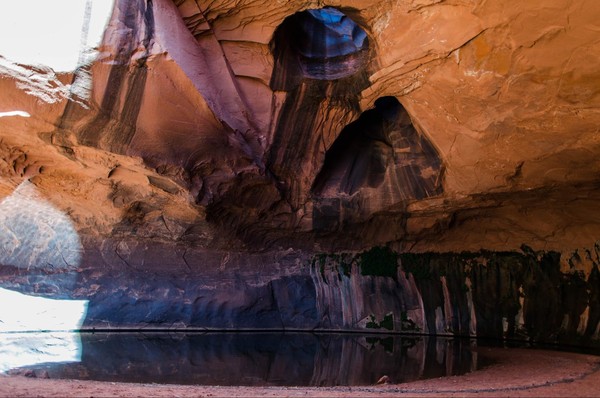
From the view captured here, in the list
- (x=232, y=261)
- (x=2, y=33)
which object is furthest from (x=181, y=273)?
(x=2, y=33)

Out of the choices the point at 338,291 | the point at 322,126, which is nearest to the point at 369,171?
the point at 322,126

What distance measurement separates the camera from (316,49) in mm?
9664

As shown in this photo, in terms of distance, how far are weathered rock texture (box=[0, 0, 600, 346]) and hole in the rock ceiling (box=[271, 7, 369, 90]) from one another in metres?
0.04

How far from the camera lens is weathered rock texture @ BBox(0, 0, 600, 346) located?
7.30 m

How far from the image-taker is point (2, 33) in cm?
699

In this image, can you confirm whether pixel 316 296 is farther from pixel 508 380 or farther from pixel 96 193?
pixel 508 380

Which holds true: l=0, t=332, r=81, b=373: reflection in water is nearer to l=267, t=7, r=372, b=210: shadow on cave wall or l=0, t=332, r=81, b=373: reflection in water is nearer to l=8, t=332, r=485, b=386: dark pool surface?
l=8, t=332, r=485, b=386: dark pool surface

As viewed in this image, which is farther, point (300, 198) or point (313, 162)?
point (300, 198)

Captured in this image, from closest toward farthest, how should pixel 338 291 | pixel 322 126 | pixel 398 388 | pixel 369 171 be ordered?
pixel 398 388
pixel 322 126
pixel 369 171
pixel 338 291

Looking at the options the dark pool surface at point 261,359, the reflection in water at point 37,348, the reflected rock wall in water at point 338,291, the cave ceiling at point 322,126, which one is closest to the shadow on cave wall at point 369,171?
the cave ceiling at point 322,126

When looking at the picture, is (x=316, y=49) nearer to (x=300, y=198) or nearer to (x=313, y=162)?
(x=313, y=162)

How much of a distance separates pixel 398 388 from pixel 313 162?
239 inches

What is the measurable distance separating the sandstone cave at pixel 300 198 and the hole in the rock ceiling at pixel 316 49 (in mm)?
45

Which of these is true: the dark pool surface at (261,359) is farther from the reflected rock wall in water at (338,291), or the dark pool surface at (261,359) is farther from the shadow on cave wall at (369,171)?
the shadow on cave wall at (369,171)
